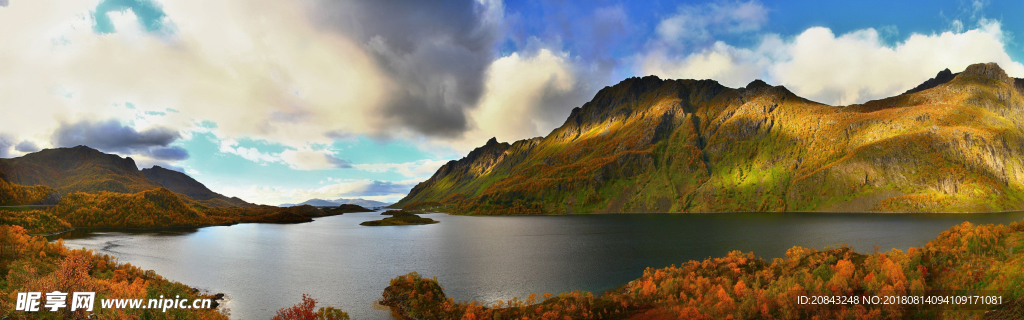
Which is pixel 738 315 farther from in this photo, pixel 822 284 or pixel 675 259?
pixel 675 259

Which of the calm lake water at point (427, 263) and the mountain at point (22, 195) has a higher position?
the mountain at point (22, 195)

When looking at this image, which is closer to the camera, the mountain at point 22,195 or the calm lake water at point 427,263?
the calm lake water at point 427,263

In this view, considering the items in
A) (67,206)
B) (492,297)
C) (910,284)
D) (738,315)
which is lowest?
(492,297)

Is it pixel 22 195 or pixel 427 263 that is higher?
pixel 22 195

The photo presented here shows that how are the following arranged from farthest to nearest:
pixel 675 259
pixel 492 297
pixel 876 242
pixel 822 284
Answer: pixel 876 242 < pixel 675 259 < pixel 492 297 < pixel 822 284

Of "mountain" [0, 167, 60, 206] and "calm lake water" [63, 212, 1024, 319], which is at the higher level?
"mountain" [0, 167, 60, 206]

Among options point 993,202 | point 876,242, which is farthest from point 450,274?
point 993,202

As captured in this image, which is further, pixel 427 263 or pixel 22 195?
pixel 22 195

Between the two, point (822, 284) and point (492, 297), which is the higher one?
point (822, 284)

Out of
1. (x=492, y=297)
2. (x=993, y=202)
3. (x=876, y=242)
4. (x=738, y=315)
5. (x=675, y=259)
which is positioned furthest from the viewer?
(x=993, y=202)

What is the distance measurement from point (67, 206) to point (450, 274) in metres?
197

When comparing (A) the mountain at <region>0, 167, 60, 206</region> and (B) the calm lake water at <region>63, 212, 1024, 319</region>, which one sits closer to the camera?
(B) the calm lake water at <region>63, 212, 1024, 319</region>

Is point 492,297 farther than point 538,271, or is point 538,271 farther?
point 538,271

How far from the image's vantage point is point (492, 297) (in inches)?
1670
